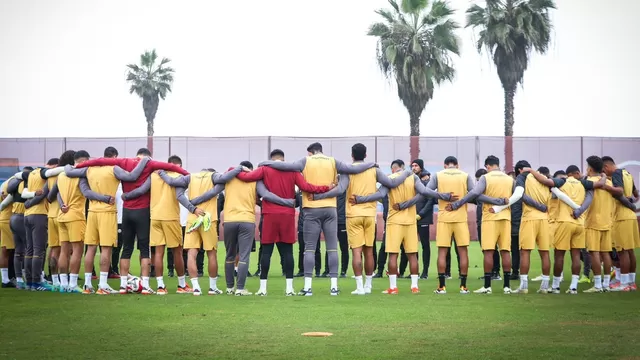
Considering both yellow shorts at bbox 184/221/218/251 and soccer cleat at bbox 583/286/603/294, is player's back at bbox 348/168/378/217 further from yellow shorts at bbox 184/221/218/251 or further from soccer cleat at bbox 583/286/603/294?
soccer cleat at bbox 583/286/603/294

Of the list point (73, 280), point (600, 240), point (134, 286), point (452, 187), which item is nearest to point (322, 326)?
point (452, 187)

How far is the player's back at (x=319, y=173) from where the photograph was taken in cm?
1559

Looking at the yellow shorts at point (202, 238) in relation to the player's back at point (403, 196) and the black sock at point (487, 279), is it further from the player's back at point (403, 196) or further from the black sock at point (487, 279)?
the black sock at point (487, 279)

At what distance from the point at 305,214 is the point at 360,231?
101 centimetres

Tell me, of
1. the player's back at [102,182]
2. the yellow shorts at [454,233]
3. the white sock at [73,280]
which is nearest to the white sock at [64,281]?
the white sock at [73,280]

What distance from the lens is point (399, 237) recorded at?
16.3 m

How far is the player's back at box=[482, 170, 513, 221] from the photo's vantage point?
16016 millimetres

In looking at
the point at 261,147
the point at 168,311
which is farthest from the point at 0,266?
the point at 261,147

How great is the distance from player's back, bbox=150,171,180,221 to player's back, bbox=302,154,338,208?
2.24m

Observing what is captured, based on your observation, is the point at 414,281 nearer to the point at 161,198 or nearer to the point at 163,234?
the point at 163,234

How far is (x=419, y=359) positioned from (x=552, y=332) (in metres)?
2.59

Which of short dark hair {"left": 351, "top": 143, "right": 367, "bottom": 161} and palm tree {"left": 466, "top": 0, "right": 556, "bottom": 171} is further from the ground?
palm tree {"left": 466, "top": 0, "right": 556, "bottom": 171}

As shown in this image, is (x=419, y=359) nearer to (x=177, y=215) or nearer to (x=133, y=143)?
(x=177, y=215)

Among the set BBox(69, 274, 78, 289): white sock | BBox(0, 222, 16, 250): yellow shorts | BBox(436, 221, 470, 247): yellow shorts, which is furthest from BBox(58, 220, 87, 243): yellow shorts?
BBox(436, 221, 470, 247): yellow shorts
